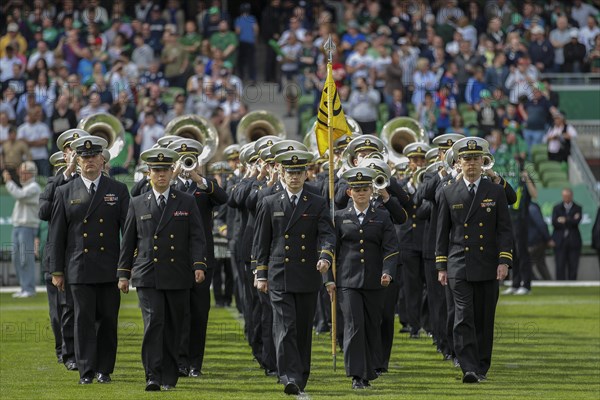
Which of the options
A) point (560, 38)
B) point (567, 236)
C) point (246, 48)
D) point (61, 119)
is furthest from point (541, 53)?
point (61, 119)

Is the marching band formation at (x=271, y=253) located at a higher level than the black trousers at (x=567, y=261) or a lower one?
higher

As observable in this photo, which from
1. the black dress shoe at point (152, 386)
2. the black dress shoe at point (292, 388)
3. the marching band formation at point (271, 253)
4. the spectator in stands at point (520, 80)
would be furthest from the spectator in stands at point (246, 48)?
the black dress shoe at point (292, 388)

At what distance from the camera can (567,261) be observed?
27.3m

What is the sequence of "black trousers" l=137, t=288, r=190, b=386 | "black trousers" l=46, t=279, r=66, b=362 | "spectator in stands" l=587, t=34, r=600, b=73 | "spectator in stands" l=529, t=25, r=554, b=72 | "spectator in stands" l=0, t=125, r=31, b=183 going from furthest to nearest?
"spectator in stands" l=587, t=34, r=600, b=73 → "spectator in stands" l=529, t=25, r=554, b=72 → "spectator in stands" l=0, t=125, r=31, b=183 → "black trousers" l=46, t=279, r=66, b=362 → "black trousers" l=137, t=288, r=190, b=386

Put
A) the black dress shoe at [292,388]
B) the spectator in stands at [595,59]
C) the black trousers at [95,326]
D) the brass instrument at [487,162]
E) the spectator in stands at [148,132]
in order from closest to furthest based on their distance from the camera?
the black dress shoe at [292,388]
the black trousers at [95,326]
the brass instrument at [487,162]
the spectator in stands at [148,132]
the spectator in stands at [595,59]

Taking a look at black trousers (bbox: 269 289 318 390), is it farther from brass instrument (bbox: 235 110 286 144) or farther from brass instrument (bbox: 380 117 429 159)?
brass instrument (bbox: 235 110 286 144)

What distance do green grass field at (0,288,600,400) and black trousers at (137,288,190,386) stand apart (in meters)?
0.21

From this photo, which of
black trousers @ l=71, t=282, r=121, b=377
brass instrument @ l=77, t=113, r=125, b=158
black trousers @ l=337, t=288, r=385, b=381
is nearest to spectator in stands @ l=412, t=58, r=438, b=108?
brass instrument @ l=77, t=113, r=125, b=158

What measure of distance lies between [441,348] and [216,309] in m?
6.32

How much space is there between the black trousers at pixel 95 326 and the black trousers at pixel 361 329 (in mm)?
2137

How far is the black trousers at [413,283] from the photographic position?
1833cm

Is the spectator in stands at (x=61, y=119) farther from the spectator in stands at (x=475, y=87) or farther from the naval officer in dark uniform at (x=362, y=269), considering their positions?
the naval officer in dark uniform at (x=362, y=269)

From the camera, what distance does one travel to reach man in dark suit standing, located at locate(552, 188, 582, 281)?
27.1 metres

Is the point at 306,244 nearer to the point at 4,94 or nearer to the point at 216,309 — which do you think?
the point at 216,309
